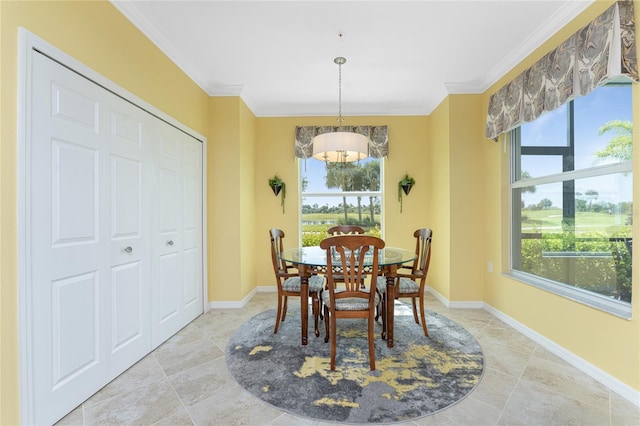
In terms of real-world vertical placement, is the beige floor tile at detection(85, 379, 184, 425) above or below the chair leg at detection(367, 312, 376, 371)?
below

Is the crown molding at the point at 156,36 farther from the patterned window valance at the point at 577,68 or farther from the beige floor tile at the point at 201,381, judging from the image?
the patterned window valance at the point at 577,68

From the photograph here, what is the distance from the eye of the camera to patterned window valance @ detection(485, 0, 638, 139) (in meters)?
1.78

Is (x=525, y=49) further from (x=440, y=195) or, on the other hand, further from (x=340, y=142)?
(x=340, y=142)

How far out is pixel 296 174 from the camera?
434cm

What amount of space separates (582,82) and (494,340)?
221cm

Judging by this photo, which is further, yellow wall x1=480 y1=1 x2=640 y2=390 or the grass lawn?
the grass lawn

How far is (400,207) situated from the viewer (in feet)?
14.0

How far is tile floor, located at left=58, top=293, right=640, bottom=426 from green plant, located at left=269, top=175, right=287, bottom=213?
2314mm

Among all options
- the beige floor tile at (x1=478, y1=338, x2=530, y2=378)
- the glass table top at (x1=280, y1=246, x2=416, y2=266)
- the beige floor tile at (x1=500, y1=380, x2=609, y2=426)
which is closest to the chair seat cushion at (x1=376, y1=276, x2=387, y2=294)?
the glass table top at (x1=280, y1=246, x2=416, y2=266)

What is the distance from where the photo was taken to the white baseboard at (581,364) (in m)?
1.78

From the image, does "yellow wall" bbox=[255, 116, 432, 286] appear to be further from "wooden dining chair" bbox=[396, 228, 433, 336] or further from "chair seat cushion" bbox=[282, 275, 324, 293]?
"chair seat cushion" bbox=[282, 275, 324, 293]

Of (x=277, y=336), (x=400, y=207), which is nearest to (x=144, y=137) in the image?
(x=277, y=336)

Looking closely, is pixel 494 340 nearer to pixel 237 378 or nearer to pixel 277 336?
pixel 277 336

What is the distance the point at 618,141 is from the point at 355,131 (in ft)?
9.06
